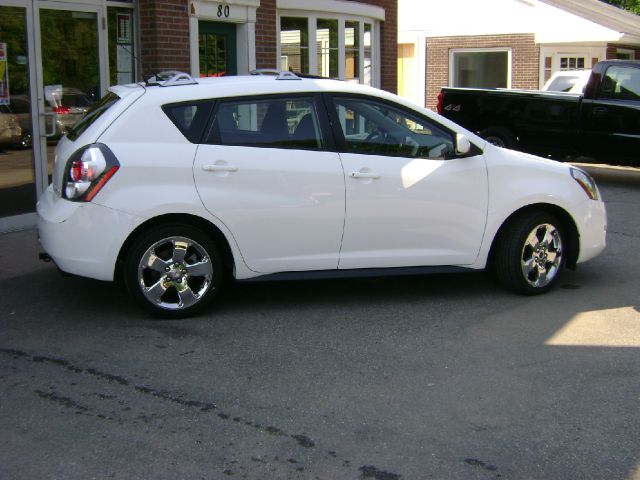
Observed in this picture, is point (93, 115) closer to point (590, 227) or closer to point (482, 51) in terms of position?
point (590, 227)

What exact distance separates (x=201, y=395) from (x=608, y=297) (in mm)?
3691

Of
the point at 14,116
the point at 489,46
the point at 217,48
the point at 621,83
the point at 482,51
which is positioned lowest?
the point at 14,116

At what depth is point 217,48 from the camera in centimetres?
1163

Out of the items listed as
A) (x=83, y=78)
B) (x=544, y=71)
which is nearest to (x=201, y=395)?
(x=83, y=78)

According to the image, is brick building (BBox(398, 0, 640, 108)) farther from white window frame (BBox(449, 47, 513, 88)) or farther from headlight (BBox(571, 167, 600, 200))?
headlight (BBox(571, 167, 600, 200))

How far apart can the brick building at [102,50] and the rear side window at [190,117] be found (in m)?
1.63

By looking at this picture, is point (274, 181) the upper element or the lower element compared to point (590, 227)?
upper

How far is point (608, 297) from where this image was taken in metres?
6.84

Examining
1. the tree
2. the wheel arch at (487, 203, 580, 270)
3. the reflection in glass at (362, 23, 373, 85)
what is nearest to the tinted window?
the wheel arch at (487, 203, 580, 270)

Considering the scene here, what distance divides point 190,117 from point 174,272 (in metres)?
1.11

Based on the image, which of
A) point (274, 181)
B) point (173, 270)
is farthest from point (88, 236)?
point (274, 181)

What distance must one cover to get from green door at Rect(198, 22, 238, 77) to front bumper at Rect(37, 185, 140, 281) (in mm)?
5931

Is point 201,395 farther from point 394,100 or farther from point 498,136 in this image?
point 498,136

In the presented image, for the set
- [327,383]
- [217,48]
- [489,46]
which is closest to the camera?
[327,383]
